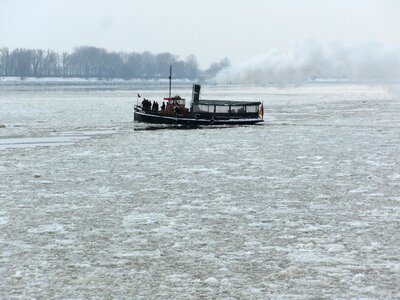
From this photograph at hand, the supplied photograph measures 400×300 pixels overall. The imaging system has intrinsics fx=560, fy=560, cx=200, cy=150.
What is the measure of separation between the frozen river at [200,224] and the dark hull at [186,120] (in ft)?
62.8

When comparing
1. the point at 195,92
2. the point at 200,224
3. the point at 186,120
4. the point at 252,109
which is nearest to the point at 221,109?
the point at 252,109

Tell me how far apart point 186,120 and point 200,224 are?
3309cm

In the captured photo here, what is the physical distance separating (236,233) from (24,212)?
517 centimetres

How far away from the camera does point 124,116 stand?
52219 mm

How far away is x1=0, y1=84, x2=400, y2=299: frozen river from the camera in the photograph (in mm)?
8461

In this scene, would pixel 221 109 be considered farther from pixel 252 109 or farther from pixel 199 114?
pixel 199 114

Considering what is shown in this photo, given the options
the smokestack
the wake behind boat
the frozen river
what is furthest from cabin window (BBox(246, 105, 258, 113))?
the frozen river

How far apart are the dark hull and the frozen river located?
62.8ft

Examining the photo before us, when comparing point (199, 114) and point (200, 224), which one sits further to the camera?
point (199, 114)

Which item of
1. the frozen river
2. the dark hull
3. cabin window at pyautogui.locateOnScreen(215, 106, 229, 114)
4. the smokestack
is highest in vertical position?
the smokestack

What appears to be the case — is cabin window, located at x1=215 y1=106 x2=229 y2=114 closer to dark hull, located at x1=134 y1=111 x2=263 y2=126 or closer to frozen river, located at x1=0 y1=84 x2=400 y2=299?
dark hull, located at x1=134 y1=111 x2=263 y2=126

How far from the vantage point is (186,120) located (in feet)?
147

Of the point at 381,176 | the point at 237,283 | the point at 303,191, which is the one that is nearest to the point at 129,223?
the point at 237,283

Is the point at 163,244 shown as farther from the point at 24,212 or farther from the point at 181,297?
the point at 24,212
